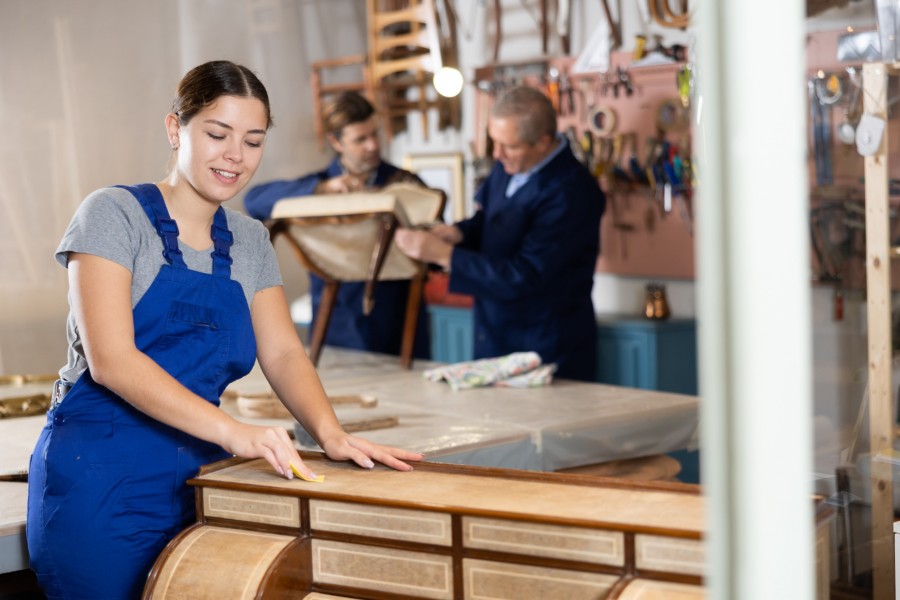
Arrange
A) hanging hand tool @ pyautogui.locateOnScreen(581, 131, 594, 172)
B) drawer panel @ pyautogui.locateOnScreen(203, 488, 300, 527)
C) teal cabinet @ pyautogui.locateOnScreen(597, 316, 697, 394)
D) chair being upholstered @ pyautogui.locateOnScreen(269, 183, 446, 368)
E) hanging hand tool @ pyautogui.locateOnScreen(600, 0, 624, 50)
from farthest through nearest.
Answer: hanging hand tool @ pyautogui.locateOnScreen(581, 131, 594, 172), hanging hand tool @ pyautogui.locateOnScreen(600, 0, 624, 50), teal cabinet @ pyautogui.locateOnScreen(597, 316, 697, 394), chair being upholstered @ pyautogui.locateOnScreen(269, 183, 446, 368), drawer panel @ pyautogui.locateOnScreen(203, 488, 300, 527)

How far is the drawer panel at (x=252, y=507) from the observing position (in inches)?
80.2

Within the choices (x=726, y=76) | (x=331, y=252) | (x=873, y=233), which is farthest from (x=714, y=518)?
(x=331, y=252)

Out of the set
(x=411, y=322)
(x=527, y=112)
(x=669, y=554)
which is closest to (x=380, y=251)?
(x=411, y=322)

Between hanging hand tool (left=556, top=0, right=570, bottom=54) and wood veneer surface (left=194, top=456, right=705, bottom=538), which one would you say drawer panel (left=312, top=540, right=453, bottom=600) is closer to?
wood veneer surface (left=194, top=456, right=705, bottom=538)

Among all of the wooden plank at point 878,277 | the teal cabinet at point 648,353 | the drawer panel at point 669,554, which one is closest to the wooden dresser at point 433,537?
the drawer panel at point 669,554

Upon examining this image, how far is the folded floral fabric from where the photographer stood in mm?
4082

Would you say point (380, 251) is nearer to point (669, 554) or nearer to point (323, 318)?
point (323, 318)

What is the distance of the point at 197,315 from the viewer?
217cm

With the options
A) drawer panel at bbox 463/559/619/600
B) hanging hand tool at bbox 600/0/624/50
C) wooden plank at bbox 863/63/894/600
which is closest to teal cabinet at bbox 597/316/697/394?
hanging hand tool at bbox 600/0/624/50

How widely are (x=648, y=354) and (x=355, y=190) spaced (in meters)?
1.72

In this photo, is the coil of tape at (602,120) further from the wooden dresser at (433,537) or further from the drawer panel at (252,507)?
the drawer panel at (252,507)

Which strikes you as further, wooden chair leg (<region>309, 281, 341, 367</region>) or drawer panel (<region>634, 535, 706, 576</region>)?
wooden chair leg (<region>309, 281, 341, 367</region>)

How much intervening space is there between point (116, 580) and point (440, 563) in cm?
70

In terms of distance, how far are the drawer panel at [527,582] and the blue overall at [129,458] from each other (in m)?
0.70
